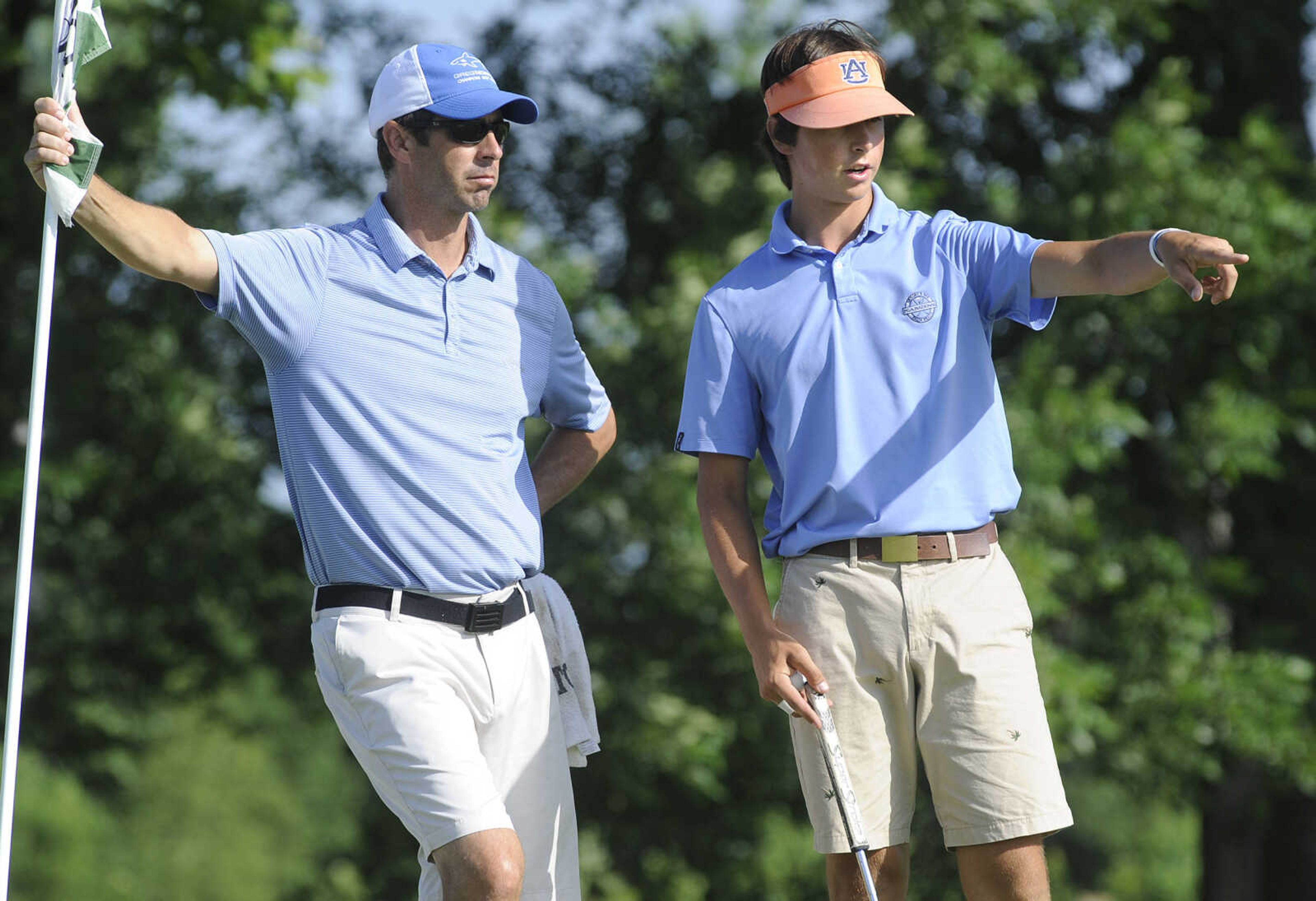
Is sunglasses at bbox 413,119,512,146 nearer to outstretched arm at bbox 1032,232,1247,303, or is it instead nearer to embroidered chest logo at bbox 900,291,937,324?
embroidered chest logo at bbox 900,291,937,324

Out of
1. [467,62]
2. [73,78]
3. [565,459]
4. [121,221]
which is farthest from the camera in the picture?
[565,459]

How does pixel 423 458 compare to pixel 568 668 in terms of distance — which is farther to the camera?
pixel 568 668

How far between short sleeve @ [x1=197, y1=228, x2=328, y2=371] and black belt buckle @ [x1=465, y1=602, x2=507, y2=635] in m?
0.65

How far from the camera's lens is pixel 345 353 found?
11.3ft

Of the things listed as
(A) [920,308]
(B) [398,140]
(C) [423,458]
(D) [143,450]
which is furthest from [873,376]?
(D) [143,450]

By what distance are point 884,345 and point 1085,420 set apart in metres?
6.27

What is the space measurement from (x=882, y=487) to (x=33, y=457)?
1691mm

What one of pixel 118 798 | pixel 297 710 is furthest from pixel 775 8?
pixel 118 798

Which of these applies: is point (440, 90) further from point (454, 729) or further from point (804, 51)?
point (454, 729)

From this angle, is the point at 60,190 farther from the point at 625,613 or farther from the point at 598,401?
the point at 625,613

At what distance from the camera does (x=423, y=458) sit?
3.42 meters

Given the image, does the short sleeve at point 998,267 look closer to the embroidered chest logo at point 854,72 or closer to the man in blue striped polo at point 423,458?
the embroidered chest logo at point 854,72

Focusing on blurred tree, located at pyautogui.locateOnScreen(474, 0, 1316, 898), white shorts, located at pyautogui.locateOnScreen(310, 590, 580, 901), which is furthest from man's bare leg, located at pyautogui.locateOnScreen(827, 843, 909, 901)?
blurred tree, located at pyautogui.locateOnScreen(474, 0, 1316, 898)

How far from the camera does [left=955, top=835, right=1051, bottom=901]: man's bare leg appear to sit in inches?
131
